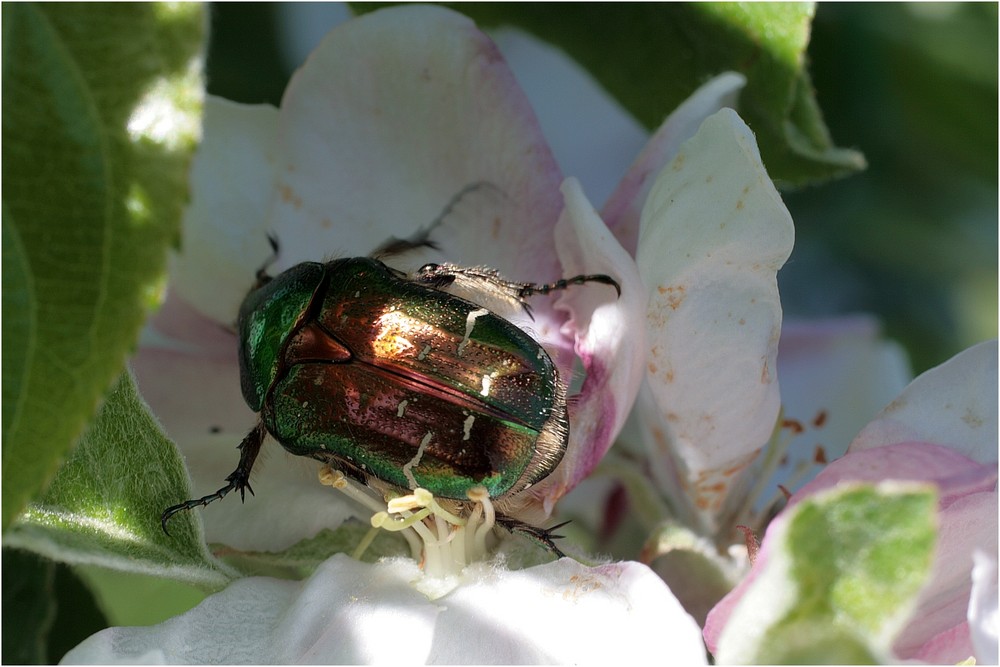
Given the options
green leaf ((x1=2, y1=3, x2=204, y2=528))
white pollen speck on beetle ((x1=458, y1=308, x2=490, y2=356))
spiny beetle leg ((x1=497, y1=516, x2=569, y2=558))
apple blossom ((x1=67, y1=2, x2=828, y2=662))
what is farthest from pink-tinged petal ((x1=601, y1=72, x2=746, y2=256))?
green leaf ((x1=2, y1=3, x2=204, y2=528))

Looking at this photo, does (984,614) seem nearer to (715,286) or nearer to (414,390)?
(715,286)

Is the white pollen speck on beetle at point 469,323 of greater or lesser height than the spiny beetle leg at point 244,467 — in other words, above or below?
above

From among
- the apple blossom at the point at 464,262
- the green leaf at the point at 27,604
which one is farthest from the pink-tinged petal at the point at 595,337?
the green leaf at the point at 27,604

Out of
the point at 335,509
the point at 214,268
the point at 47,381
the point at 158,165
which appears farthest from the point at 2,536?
the point at 214,268

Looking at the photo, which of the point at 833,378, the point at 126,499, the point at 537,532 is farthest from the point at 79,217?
the point at 833,378

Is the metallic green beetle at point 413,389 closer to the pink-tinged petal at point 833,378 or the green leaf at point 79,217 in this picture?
the green leaf at point 79,217

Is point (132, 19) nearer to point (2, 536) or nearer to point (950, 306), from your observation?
point (2, 536)
